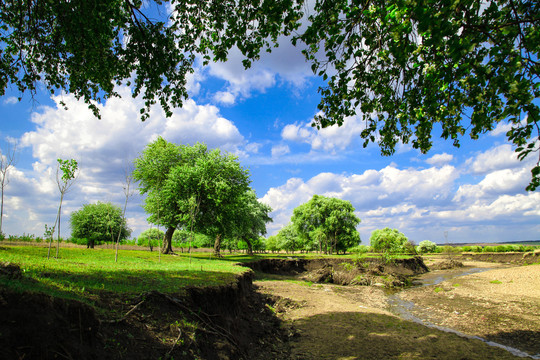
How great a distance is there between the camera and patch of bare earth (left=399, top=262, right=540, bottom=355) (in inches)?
394

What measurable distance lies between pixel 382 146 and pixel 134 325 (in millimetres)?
7960

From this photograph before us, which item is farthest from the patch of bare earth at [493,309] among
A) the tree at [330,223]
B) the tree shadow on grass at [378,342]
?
the tree at [330,223]

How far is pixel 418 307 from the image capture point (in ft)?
50.7

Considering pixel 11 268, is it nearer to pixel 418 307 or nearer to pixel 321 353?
pixel 321 353

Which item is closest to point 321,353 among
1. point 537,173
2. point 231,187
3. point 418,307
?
point 537,173

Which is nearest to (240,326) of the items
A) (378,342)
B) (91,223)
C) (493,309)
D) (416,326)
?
(378,342)

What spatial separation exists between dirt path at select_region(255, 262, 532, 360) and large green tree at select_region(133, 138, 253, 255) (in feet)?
47.9

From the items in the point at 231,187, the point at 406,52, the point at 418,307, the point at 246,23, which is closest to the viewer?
the point at 406,52

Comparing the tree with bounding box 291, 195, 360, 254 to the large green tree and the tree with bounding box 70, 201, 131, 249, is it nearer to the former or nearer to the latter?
the large green tree

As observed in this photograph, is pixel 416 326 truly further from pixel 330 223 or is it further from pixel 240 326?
pixel 330 223

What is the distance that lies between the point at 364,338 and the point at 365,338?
36mm

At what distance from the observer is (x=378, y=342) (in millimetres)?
8875

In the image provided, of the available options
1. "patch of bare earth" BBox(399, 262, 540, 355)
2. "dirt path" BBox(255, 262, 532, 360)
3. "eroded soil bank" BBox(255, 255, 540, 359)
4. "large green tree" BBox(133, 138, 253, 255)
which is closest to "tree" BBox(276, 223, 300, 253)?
"large green tree" BBox(133, 138, 253, 255)

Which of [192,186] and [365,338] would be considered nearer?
[365,338]
